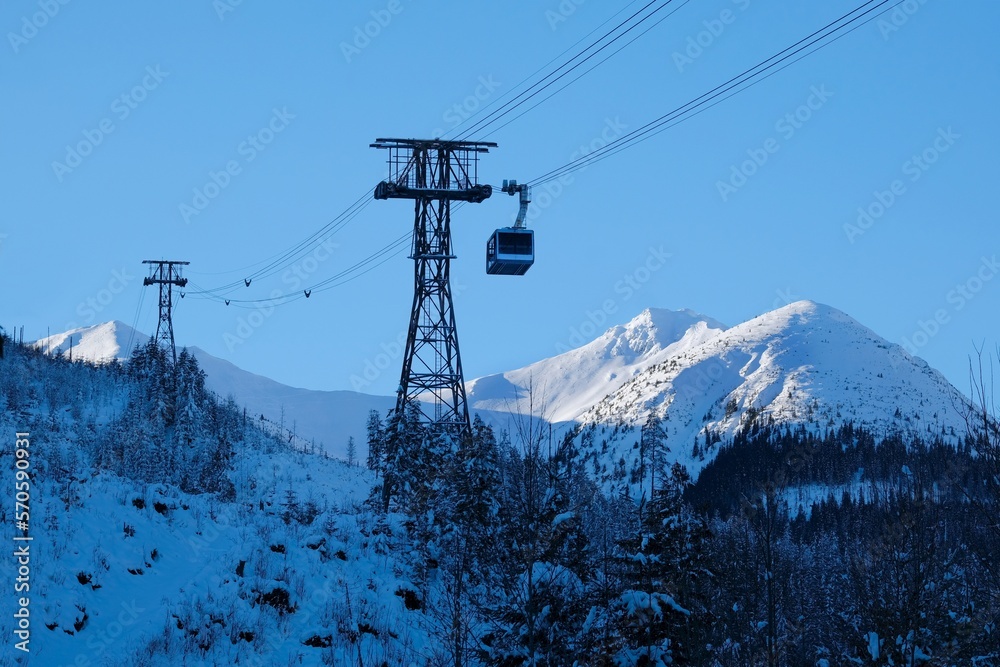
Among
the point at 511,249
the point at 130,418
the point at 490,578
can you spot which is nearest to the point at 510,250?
the point at 511,249

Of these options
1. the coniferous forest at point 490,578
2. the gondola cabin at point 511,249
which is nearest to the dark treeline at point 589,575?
the coniferous forest at point 490,578

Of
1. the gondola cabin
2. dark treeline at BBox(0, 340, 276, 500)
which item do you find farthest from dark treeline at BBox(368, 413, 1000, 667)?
dark treeline at BBox(0, 340, 276, 500)

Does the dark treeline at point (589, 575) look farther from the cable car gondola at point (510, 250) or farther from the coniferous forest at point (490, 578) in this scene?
the cable car gondola at point (510, 250)

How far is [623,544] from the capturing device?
84.1ft

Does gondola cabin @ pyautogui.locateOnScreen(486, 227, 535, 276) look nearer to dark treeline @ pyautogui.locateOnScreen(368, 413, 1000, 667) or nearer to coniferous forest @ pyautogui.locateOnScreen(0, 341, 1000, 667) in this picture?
coniferous forest @ pyautogui.locateOnScreen(0, 341, 1000, 667)

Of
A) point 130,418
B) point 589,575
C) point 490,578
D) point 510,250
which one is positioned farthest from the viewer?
point 130,418

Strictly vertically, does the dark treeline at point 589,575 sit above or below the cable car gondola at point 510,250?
below

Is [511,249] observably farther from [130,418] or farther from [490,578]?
[130,418]

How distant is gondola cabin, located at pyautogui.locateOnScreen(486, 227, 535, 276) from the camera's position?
46125mm

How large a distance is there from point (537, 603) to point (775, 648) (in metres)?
12.1

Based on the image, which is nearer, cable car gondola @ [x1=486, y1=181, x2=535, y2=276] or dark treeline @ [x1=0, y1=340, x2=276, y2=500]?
cable car gondola @ [x1=486, y1=181, x2=535, y2=276]

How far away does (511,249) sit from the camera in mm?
46312

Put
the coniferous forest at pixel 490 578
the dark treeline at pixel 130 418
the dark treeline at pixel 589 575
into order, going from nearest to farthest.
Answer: the dark treeline at pixel 589 575, the coniferous forest at pixel 490 578, the dark treeline at pixel 130 418

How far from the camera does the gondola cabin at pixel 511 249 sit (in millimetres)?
46125
